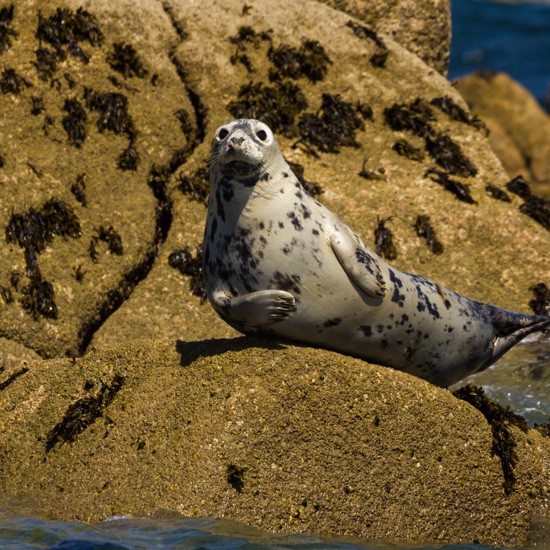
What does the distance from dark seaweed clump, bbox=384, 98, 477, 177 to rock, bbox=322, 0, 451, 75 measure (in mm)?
1579

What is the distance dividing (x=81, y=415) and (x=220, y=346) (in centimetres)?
90

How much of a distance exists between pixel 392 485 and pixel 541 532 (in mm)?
907

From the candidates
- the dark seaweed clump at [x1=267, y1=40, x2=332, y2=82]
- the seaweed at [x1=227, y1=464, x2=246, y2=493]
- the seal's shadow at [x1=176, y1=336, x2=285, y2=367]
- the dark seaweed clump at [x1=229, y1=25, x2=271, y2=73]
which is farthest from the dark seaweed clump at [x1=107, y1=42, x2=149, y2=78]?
the seaweed at [x1=227, y1=464, x2=246, y2=493]

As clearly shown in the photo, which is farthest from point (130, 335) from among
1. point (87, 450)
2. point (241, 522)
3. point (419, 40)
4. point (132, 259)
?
point (419, 40)

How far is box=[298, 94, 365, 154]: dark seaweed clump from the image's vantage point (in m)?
11.5

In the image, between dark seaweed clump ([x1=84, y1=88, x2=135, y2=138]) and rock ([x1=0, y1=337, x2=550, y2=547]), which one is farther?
dark seaweed clump ([x1=84, y1=88, x2=135, y2=138])

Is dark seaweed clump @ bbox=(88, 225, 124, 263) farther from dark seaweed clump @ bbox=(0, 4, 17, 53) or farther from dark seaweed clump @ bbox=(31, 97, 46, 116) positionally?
dark seaweed clump @ bbox=(0, 4, 17, 53)

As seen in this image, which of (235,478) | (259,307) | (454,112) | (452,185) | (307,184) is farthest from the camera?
(454,112)

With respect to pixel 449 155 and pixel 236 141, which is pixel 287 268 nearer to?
pixel 236 141

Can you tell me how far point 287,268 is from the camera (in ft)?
24.3

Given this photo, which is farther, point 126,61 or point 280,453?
point 126,61

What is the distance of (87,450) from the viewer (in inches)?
288

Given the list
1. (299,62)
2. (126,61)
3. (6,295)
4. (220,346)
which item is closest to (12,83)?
(126,61)

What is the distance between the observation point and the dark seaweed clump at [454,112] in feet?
40.5
